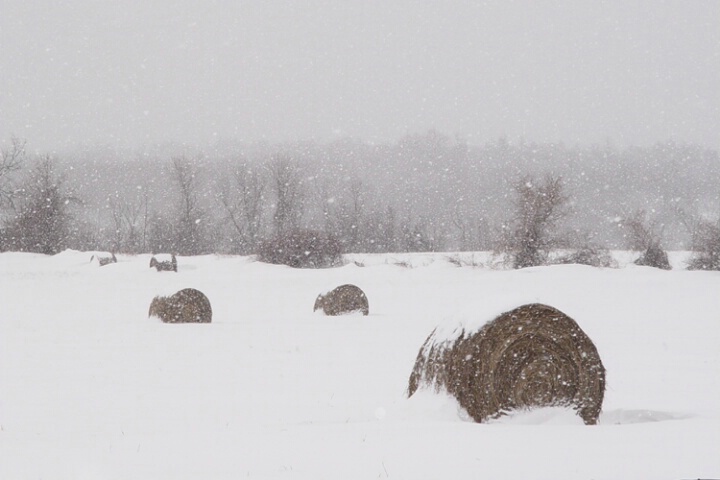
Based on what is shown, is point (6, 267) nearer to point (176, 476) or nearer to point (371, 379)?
point (371, 379)

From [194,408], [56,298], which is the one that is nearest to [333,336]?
[194,408]

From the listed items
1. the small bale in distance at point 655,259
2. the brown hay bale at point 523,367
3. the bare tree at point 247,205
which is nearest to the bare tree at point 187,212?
the bare tree at point 247,205

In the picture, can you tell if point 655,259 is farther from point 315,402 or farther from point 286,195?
point 286,195

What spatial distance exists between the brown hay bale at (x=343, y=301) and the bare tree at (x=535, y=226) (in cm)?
1556

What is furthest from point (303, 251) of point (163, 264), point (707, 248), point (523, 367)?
point (523, 367)

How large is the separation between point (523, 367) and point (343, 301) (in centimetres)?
1278

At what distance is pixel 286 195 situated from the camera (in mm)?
71000

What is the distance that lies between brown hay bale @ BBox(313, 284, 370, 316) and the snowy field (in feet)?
1.69

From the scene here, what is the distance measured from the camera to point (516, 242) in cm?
3238

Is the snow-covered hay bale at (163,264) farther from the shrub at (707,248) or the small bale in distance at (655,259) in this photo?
the shrub at (707,248)

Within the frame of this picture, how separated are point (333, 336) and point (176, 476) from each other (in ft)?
31.3

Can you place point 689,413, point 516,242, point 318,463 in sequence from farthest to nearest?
point 516,242 < point 689,413 < point 318,463

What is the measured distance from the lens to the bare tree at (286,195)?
69688mm

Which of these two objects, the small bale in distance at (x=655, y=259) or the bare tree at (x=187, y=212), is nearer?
the small bale in distance at (x=655, y=259)
